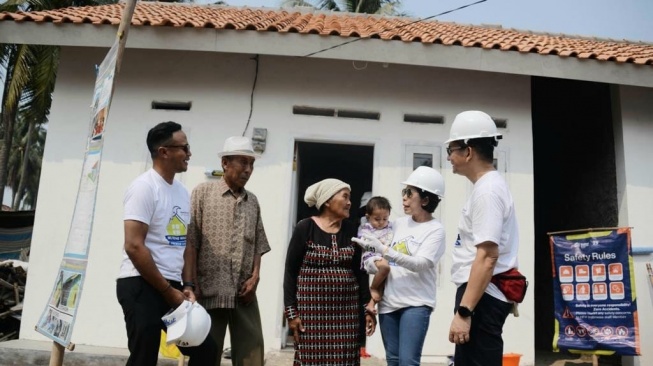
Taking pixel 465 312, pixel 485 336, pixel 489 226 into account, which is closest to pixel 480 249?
pixel 489 226

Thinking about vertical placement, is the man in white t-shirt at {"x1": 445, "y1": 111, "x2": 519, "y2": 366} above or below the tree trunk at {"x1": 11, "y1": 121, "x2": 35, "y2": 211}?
below

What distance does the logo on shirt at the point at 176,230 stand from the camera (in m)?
2.75

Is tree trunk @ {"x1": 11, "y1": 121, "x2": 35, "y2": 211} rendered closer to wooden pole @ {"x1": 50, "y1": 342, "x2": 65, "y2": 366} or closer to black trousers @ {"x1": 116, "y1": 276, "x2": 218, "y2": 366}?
wooden pole @ {"x1": 50, "y1": 342, "x2": 65, "y2": 366}

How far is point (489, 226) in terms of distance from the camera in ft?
7.15

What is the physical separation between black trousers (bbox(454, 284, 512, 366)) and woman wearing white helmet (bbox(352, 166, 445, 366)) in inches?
31.0

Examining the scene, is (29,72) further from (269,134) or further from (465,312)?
(465,312)

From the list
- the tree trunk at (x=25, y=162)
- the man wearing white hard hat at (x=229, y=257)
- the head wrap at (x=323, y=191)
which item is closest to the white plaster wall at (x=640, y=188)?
the head wrap at (x=323, y=191)

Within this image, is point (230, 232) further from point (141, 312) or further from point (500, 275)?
point (500, 275)

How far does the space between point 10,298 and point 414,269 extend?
7.33 meters

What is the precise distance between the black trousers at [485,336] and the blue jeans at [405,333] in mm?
749

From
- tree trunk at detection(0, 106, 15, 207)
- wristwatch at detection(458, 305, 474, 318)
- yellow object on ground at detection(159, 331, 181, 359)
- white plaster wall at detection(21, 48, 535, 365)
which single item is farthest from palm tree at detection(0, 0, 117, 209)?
wristwatch at detection(458, 305, 474, 318)

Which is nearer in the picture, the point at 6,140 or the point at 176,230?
the point at 176,230

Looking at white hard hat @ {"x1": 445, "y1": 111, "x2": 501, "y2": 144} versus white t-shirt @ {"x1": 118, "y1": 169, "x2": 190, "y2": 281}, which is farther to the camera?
white t-shirt @ {"x1": 118, "y1": 169, "x2": 190, "y2": 281}

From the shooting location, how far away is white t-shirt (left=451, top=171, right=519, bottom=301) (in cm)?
220
